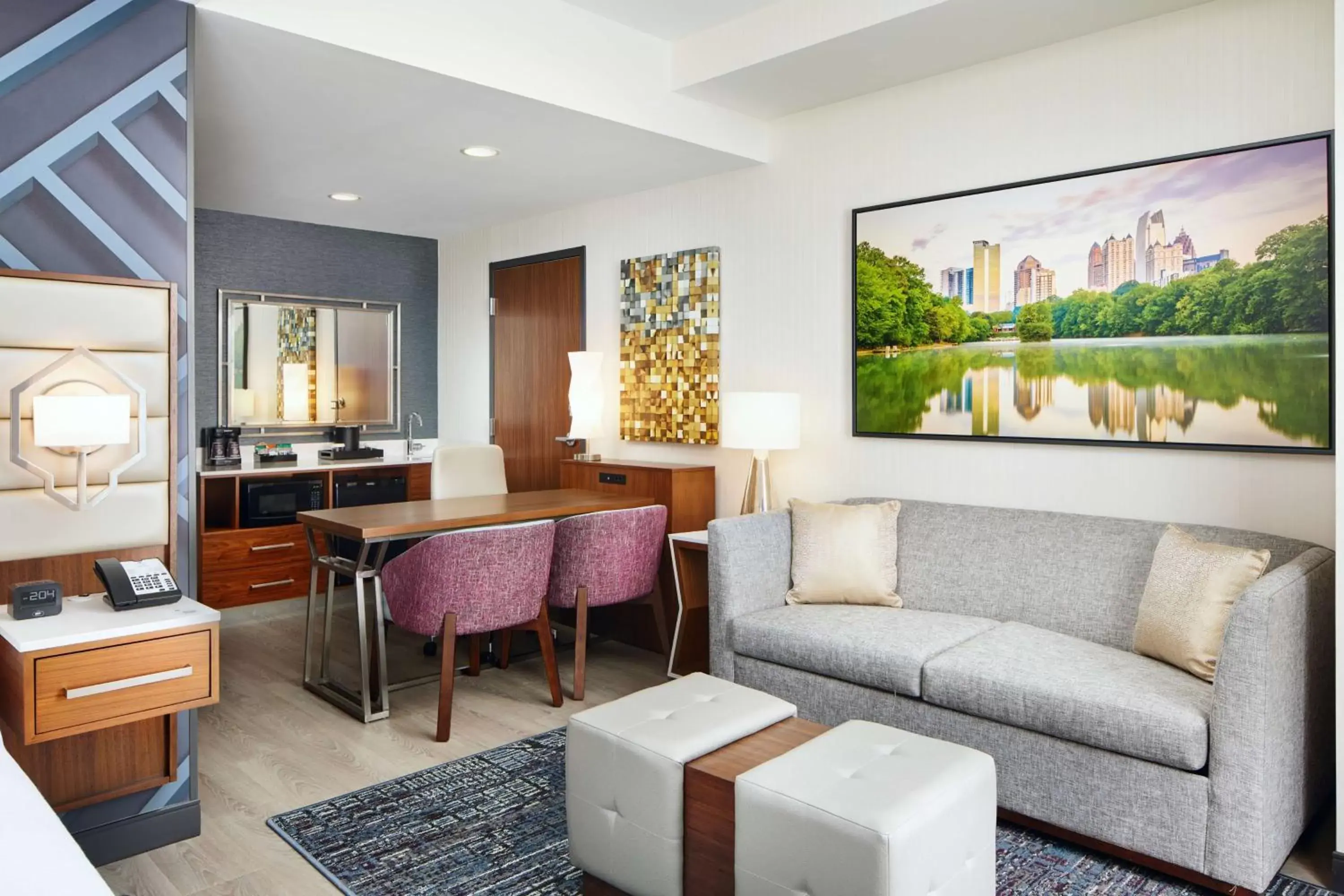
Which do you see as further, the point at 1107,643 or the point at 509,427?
the point at 509,427

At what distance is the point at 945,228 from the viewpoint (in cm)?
366

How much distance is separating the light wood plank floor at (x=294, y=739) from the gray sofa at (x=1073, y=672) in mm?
917

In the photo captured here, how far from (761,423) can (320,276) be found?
3337 mm

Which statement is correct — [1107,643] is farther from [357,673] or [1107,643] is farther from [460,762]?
[357,673]

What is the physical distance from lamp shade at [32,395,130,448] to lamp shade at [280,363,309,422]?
336 centimetres

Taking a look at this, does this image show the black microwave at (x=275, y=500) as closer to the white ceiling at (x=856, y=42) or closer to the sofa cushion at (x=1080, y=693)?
the white ceiling at (x=856, y=42)

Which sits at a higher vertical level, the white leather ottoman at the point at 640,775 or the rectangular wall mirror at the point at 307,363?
the rectangular wall mirror at the point at 307,363

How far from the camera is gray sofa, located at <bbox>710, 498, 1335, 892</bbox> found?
2260mm

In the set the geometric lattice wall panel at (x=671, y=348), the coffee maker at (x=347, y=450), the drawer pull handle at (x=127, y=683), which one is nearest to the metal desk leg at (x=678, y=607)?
the geometric lattice wall panel at (x=671, y=348)

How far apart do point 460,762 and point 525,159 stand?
2.61 metres

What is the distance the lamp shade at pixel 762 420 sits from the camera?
3.90 m

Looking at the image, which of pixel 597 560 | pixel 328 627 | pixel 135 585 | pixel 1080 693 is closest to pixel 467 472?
pixel 328 627

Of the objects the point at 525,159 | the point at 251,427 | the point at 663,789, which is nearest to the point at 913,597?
the point at 663,789

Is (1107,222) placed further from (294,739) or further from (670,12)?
(294,739)
